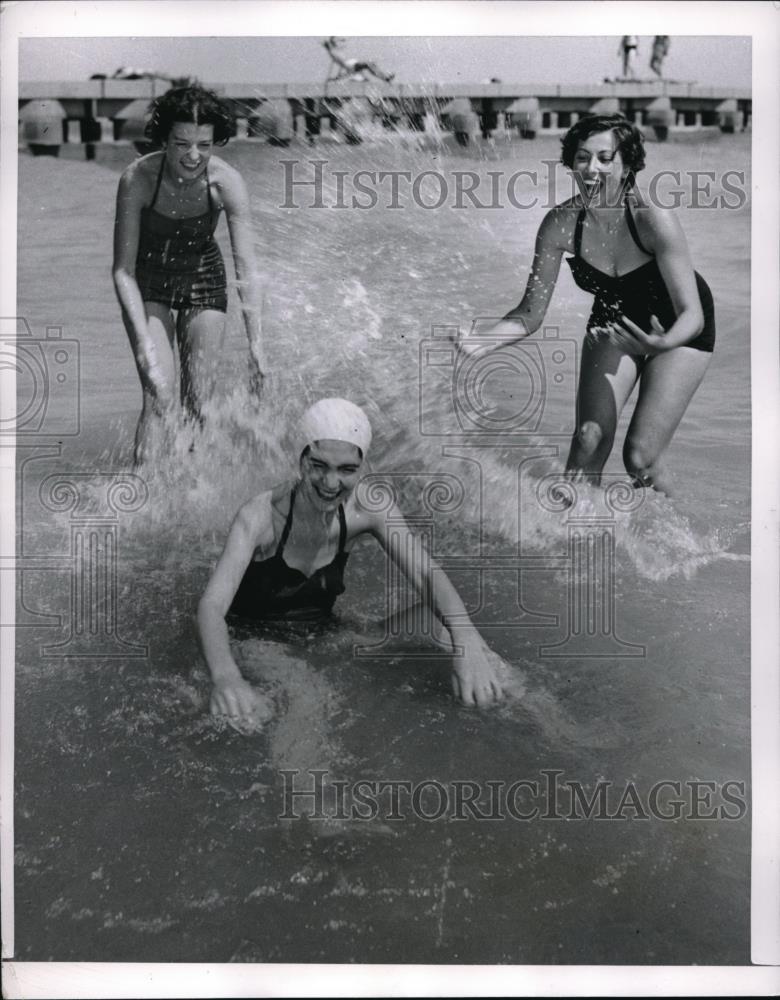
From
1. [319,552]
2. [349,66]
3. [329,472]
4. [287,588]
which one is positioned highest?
[349,66]

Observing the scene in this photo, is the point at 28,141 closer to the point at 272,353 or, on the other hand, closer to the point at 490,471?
the point at 272,353

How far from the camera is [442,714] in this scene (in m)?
2.72

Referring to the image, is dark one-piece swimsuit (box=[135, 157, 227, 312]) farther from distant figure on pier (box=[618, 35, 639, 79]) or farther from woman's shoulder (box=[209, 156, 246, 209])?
distant figure on pier (box=[618, 35, 639, 79])

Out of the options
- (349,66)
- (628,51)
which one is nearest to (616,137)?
(628,51)

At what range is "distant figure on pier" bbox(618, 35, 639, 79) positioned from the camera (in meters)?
2.77

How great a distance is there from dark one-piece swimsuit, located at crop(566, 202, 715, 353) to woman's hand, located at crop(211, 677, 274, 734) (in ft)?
4.85

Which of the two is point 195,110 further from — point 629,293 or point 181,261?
point 629,293

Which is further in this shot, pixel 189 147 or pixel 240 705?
pixel 189 147

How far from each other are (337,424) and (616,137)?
121 cm

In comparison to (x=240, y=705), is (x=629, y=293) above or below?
above

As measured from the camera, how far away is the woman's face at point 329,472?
8.96 ft

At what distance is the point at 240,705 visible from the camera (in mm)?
2674

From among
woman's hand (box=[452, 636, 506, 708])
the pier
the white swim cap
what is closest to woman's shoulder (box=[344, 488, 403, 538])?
the white swim cap

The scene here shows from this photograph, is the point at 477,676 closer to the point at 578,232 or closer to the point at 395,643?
the point at 395,643
